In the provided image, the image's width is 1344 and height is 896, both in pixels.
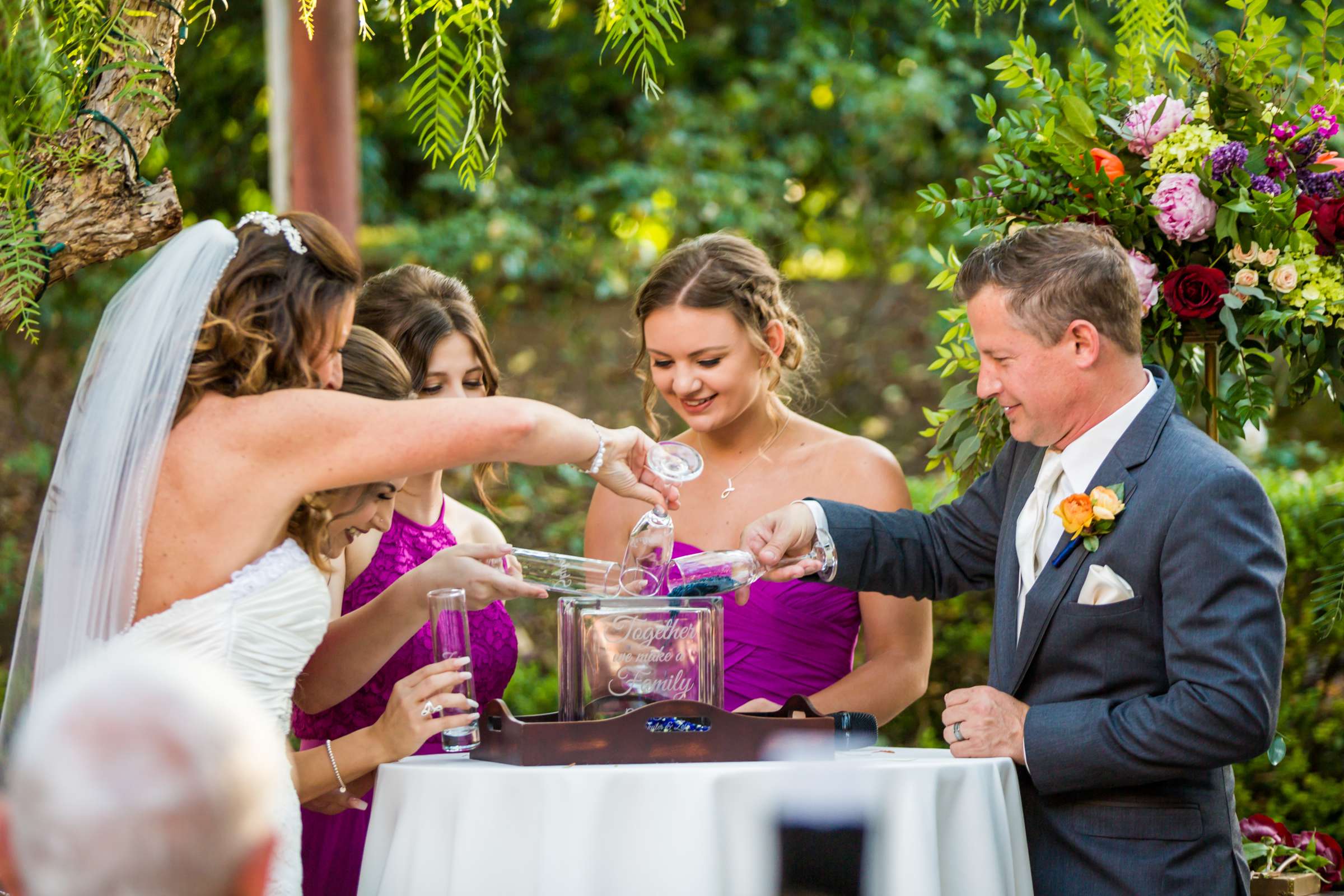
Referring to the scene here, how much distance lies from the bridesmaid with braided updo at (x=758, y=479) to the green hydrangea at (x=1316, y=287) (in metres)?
1.06

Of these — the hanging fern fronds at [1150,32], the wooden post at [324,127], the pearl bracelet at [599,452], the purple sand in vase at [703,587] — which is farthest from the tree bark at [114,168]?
the wooden post at [324,127]

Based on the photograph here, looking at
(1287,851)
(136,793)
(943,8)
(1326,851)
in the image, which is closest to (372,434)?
(136,793)

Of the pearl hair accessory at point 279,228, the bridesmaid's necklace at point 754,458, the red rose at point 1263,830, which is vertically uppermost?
the pearl hair accessory at point 279,228

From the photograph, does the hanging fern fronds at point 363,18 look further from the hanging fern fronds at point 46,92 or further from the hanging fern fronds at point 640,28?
the hanging fern fronds at point 640,28

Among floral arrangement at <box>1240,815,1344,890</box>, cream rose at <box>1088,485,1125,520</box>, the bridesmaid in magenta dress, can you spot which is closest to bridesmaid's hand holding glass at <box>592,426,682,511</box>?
the bridesmaid in magenta dress

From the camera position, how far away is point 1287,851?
3938 mm

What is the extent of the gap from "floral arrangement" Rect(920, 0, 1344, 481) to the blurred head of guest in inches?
103

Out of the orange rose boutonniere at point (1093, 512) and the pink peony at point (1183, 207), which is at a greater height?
the pink peony at point (1183, 207)

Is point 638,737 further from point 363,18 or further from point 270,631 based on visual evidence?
point 363,18

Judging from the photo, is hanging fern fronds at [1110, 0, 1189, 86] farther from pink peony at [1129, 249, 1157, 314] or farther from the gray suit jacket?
the gray suit jacket

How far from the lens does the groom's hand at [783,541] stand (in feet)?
9.66

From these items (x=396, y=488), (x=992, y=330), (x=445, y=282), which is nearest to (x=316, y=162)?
(x=445, y=282)

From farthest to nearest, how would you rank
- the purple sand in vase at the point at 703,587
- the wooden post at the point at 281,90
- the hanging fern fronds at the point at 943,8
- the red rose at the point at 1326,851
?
the wooden post at the point at 281,90 < the red rose at the point at 1326,851 < the hanging fern fronds at the point at 943,8 < the purple sand in vase at the point at 703,587

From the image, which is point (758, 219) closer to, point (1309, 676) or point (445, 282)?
point (1309, 676)
